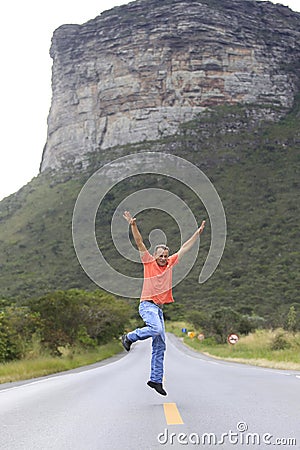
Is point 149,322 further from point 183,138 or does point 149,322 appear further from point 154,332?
point 183,138

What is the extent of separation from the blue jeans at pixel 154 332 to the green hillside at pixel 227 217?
43534 millimetres

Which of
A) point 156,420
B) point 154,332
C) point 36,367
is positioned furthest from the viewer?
point 36,367

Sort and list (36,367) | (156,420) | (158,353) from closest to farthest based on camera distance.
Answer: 1. (156,420)
2. (158,353)
3. (36,367)

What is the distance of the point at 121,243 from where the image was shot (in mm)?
72875

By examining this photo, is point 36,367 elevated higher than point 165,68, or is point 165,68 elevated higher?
point 165,68

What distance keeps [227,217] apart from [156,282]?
7186 cm

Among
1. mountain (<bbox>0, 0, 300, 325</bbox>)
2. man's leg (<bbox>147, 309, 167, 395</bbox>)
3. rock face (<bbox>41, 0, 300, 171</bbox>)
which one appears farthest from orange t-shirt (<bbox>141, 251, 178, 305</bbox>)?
rock face (<bbox>41, 0, 300, 171</bbox>)

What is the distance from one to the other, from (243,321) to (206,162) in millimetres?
49125

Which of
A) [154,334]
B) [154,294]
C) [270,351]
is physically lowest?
[270,351]

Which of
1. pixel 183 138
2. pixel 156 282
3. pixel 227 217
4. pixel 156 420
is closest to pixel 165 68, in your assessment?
pixel 183 138

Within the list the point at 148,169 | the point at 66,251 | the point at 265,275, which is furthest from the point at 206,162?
the point at 265,275

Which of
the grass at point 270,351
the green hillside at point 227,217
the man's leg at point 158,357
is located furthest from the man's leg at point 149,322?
the green hillside at point 227,217

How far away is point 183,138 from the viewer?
351ft

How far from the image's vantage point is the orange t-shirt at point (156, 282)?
7.95m
